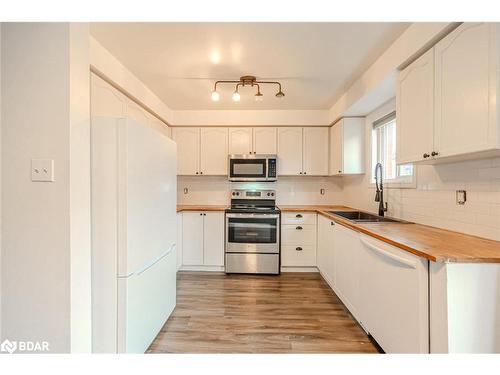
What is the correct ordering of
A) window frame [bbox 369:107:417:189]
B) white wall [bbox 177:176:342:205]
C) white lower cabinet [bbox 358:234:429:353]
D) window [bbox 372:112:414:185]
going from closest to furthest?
white lower cabinet [bbox 358:234:429:353] < window frame [bbox 369:107:417:189] < window [bbox 372:112:414:185] < white wall [bbox 177:176:342:205]

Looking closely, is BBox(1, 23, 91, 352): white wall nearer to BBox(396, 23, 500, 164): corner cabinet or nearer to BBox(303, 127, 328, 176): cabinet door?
BBox(396, 23, 500, 164): corner cabinet

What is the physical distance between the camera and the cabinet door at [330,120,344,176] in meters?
3.27

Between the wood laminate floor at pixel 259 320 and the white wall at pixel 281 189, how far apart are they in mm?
1324

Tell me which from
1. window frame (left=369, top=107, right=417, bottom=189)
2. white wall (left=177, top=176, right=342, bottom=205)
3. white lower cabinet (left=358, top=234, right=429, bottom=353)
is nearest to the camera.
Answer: white lower cabinet (left=358, top=234, right=429, bottom=353)

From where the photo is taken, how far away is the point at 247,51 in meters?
2.01

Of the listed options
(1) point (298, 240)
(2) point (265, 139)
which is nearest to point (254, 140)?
(2) point (265, 139)

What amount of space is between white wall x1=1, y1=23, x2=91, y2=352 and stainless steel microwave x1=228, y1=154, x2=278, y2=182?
2485 millimetres

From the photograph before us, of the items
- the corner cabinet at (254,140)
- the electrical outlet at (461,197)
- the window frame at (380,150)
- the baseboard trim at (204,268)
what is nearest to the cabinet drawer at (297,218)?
the window frame at (380,150)

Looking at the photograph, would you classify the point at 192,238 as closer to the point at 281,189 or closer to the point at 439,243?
the point at 281,189

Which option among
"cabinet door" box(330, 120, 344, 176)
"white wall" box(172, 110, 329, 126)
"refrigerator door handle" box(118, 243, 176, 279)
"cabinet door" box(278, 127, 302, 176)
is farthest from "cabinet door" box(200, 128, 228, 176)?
"refrigerator door handle" box(118, 243, 176, 279)

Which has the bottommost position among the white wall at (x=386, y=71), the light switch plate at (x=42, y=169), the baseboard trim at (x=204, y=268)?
the baseboard trim at (x=204, y=268)

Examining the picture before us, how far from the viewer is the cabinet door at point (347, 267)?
2.05 meters

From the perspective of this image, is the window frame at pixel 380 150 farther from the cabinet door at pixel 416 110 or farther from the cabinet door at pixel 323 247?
the cabinet door at pixel 323 247
